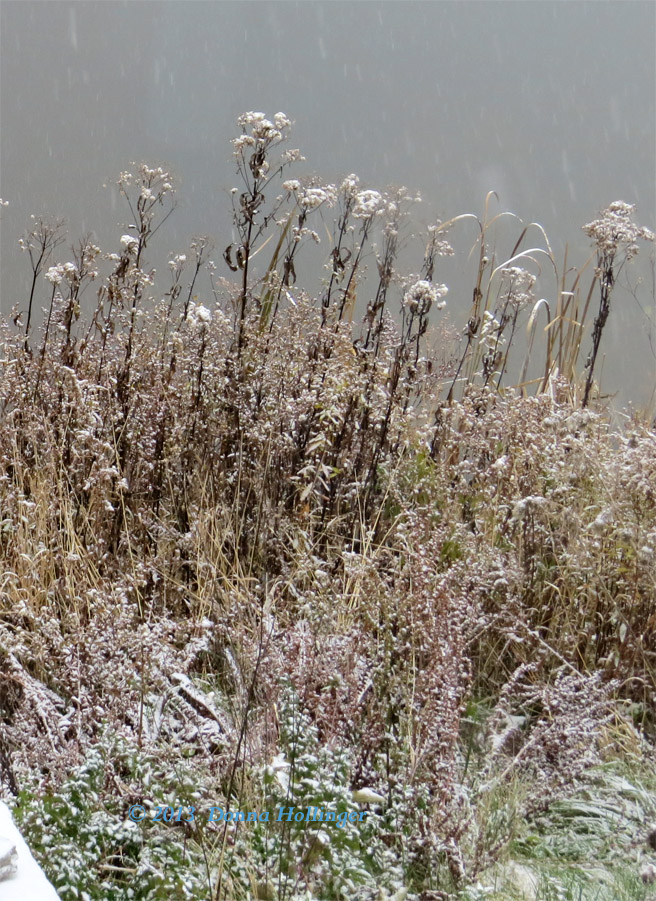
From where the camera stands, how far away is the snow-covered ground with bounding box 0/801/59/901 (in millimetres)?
1558

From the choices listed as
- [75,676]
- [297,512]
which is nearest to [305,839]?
[75,676]

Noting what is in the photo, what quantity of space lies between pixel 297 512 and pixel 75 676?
140 centimetres

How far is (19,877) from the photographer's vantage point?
5.31 ft

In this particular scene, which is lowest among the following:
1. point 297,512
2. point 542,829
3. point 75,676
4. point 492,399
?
point 542,829

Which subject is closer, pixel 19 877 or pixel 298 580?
pixel 19 877

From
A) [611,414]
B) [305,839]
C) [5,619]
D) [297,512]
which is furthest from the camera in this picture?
[611,414]

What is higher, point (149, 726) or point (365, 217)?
point (365, 217)

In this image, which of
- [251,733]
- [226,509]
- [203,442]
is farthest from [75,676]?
[203,442]

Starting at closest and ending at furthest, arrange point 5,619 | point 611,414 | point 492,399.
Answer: point 5,619, point 492,399, point 611,414

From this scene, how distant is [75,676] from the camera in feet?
8.03

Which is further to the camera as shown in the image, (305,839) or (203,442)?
(203,442)

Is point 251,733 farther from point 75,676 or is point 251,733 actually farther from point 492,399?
point 492,399

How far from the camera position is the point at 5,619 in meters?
3.18

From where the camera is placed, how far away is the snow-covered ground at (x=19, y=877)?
5.11 feet
